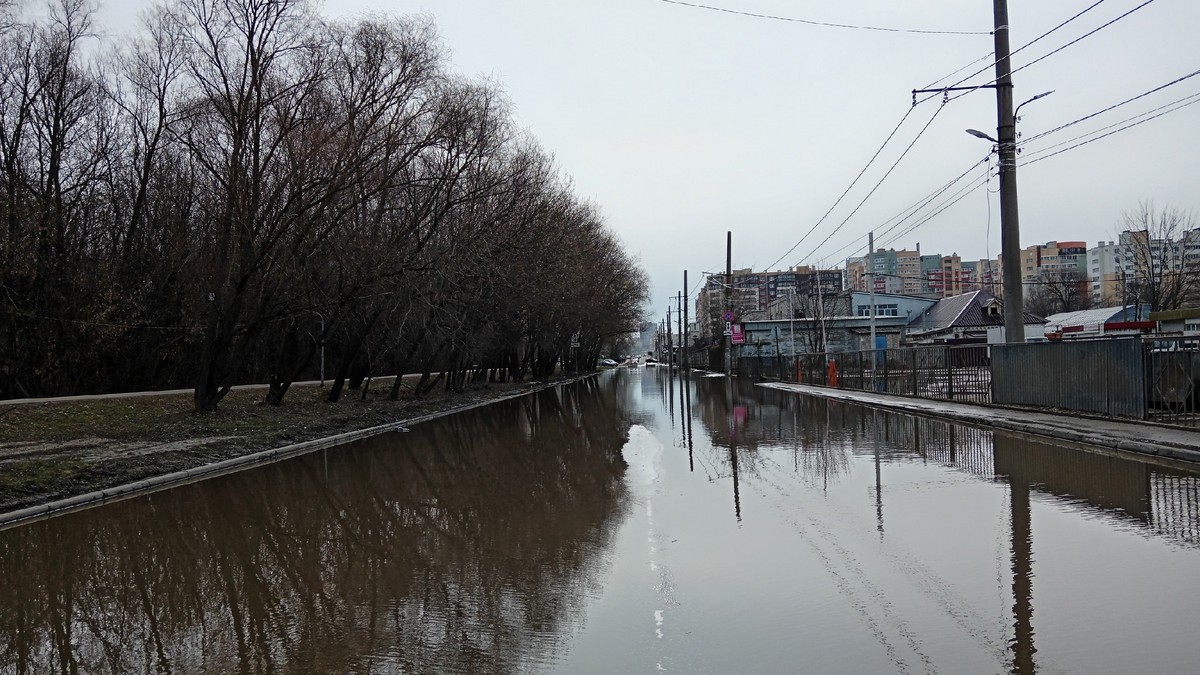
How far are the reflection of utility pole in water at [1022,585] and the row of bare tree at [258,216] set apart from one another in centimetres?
2135

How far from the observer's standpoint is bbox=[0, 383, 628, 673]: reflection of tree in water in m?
5.71

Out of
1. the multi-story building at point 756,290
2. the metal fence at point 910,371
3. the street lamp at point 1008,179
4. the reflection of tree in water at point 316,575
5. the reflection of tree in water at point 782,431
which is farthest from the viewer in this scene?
the multi-story building at point 756,290

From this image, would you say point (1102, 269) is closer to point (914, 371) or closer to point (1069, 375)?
point (914, 371)

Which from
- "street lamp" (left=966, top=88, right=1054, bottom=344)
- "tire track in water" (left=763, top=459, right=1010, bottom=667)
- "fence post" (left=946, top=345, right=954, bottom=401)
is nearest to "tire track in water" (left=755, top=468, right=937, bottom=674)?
"tire track in water" (left=763, top=459, right=1010, bottom=667)

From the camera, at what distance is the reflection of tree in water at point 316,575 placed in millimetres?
5711

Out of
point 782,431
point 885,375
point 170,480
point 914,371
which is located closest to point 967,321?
point 885,375

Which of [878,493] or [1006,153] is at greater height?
[1006,153]

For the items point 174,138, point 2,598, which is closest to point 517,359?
point 174,138

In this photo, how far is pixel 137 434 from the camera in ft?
70.4

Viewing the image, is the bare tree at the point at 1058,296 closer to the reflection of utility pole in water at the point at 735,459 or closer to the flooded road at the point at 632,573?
the reflection of utility pole in water at the point at 735,459

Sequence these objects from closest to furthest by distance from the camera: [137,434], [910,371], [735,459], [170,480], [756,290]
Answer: [170,480]
[735,459]
[137,434]
[910,371]
[756,290]

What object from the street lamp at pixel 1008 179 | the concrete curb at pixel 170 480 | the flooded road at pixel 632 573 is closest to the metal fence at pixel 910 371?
the street lamp at pixel 1008 179

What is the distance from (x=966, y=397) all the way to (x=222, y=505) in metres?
23.8

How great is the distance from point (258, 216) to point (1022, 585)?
26.1m
